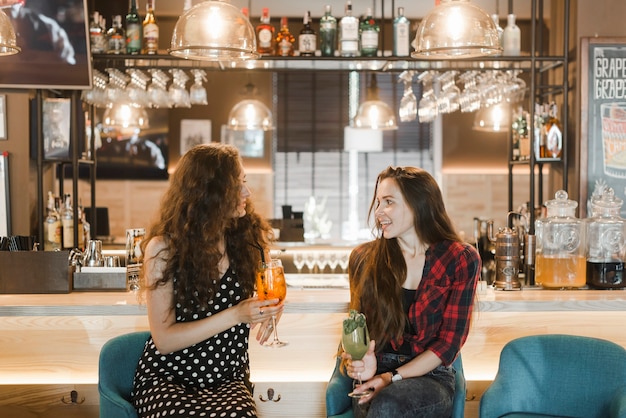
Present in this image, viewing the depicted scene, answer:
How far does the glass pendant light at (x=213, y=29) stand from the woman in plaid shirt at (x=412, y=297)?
0.77m

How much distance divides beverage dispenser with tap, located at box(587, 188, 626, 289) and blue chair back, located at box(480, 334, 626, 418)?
0.95 m

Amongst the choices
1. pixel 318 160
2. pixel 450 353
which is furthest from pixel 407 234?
pixel 318 160

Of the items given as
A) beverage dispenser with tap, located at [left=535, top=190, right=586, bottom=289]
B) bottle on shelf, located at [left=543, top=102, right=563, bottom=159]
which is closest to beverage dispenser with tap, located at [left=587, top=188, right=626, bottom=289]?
beverage dispenser with tap, located at [left=535, top=190, right=586, bottom=289]

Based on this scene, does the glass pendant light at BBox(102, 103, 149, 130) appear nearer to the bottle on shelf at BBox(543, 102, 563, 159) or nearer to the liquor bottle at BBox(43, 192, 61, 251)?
the liquor bottle at BBox(43, 192, 61, 251)

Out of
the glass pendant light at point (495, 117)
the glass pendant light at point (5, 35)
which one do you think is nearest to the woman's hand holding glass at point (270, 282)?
the glass pendant light at point (5, 35)

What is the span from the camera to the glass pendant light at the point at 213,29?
307 centimetres

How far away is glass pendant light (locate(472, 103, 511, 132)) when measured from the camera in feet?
19.1

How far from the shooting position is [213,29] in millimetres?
3076

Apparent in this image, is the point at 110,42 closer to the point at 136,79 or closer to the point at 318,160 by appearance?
the point at 136,79

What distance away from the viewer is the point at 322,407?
3.65m

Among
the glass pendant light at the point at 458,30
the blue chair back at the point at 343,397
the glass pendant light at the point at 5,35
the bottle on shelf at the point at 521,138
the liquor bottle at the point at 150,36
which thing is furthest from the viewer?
the bottle on shelf at the point at 521,138

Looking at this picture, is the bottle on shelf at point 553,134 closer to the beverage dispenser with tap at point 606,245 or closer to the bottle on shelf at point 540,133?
the bottle on shelf at point 540,133

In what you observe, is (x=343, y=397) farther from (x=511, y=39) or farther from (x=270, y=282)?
(x=511, y=39)

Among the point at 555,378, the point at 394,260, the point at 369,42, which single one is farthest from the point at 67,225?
the point at 555,378
